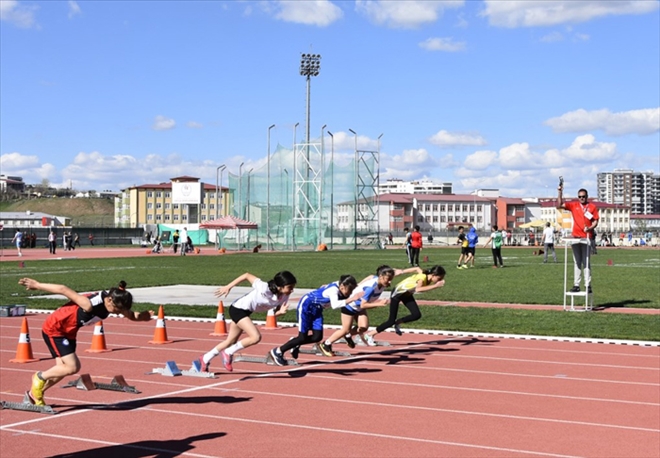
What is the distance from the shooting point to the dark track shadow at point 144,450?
768 cm

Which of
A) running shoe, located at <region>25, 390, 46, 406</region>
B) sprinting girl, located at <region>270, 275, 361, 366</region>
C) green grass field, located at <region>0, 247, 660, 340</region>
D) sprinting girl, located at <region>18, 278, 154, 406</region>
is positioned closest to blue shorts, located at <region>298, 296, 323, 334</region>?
sprinting girl, located at <region>270, 275, 361, 366</region>

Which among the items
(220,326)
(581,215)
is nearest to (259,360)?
(220,326)

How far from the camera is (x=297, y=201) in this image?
71500 mm

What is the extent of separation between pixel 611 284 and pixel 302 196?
43718 mm

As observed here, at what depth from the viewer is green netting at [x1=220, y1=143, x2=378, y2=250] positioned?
7081cm

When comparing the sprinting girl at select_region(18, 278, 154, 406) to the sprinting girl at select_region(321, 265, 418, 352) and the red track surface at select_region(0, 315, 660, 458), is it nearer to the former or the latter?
the red track surface at select_region(0, 315, 660, 458)

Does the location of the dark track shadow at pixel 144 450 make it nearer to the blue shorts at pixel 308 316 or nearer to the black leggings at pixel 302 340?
the black leggings at pixel 302 340

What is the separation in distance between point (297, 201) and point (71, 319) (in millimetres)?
62461

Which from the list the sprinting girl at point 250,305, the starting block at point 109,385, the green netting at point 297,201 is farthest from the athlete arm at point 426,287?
the green netting at point 297,201

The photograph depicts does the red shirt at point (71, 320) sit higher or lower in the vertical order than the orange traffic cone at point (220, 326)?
higher

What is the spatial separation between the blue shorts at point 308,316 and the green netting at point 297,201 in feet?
184

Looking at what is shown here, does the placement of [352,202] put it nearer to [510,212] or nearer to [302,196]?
[302,196]

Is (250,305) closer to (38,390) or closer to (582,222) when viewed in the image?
(38,390)

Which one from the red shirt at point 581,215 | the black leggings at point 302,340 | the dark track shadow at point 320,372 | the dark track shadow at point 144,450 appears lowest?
the dark track shadow at point 320,372
